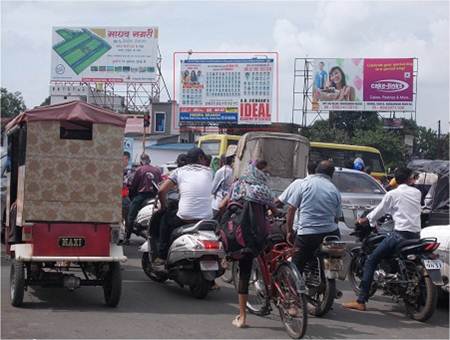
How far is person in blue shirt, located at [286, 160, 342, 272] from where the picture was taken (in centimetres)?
769

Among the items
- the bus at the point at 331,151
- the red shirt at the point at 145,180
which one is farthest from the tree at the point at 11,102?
the red shirt at the point at 145,180

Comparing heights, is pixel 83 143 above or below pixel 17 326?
above

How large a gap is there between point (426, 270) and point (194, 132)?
119ft

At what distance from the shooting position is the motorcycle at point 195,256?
8.15 m

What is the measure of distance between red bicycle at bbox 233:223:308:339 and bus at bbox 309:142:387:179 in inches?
586

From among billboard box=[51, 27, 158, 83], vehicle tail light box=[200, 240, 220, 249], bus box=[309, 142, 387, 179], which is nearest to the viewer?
vehicle tail light box=[200, 240, 220, 249]

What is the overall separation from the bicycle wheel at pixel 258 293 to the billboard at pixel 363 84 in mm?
33999

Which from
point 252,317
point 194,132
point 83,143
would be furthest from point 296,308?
point 194,132

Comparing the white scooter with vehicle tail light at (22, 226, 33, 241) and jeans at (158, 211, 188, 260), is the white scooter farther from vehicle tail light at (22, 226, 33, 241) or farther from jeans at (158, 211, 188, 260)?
vehicle tail light at (22, 226, 33, 241)

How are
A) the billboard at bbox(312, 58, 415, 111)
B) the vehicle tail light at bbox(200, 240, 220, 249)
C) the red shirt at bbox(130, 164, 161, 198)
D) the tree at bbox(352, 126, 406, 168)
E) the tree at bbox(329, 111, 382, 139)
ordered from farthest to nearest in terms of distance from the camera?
the tree at bbox(329, 111, 382, 139)
the tree at bbox(352, 126, 406, 168)
the billboard at bbox(312, 58, 415, 111)
the red shirt at bbox(130, 164, 161, 198)
the vehicle tail light at bbox(200, 240, 220, 249)

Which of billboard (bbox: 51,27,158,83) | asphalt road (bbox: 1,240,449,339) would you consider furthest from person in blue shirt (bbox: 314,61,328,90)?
asphalt road (bbox: 1,240,449,339)

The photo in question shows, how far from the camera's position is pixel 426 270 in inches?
297

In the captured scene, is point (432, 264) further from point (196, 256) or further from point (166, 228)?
point (166, 228)

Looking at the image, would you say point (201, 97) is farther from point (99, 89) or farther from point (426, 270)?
point (426, 270)
